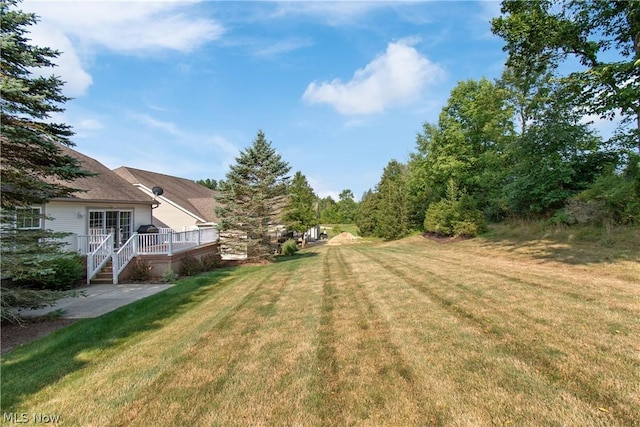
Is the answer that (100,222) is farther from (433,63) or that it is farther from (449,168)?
(449,168)

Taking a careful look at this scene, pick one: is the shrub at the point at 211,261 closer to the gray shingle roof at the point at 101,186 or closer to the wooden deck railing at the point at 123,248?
the wooden deck railing at the point at 123,248

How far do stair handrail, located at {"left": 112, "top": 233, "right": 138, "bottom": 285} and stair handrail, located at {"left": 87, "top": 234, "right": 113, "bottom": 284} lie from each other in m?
0.48

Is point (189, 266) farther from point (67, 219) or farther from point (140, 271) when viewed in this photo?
point (67, 219)

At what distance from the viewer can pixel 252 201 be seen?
1630 centimetres

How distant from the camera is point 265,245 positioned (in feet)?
55.5

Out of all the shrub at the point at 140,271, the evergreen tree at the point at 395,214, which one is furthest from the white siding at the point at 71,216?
the evergreen tree at the point at 395,214

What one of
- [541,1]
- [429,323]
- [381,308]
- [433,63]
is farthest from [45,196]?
[541,1]

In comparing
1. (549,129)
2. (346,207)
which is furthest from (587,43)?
(346,207)

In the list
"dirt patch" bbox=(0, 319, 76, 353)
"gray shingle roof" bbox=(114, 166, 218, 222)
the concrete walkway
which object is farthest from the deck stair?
"gray shingle roof" bbox=(114, 166, 218, 222)

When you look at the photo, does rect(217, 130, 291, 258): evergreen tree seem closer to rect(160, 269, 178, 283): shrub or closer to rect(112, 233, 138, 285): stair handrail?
rect(112, 233, 138, 285): stair handrail

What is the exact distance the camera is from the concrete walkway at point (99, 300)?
7.01 meters

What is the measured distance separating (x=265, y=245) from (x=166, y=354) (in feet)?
41.0

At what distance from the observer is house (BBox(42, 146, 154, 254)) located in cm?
1208

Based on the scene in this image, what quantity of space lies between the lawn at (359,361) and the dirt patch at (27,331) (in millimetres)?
434
